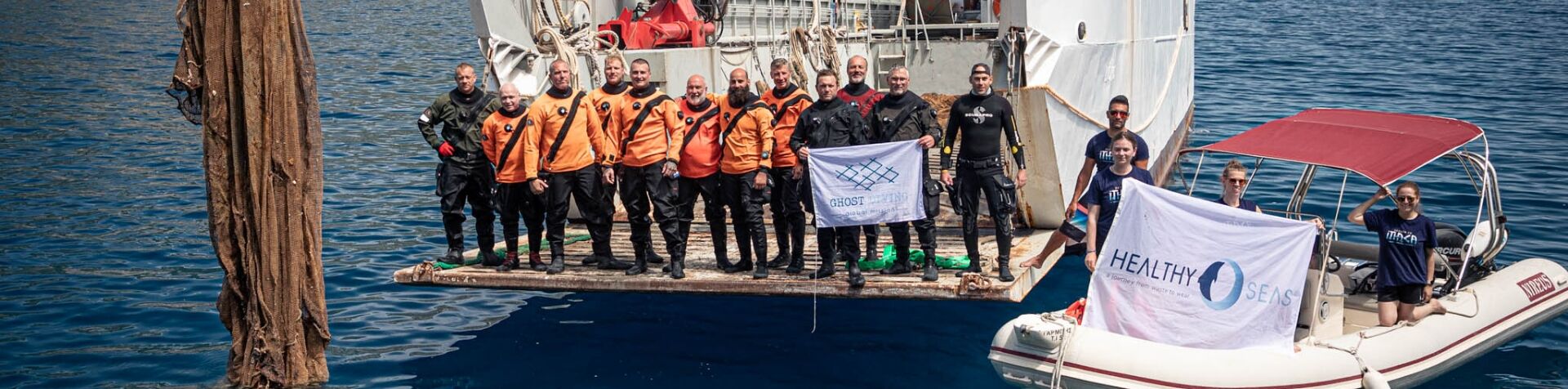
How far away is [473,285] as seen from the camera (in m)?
9.70

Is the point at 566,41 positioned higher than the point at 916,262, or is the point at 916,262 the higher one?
the point at 566,41

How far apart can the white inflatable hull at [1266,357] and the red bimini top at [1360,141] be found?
44.1 inches

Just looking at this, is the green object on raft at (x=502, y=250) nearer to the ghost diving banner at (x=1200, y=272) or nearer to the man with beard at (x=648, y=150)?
the man with beard at (x=648, y=150)

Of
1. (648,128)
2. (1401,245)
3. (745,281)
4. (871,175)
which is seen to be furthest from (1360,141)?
(648,128)

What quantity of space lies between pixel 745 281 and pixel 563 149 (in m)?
1.65

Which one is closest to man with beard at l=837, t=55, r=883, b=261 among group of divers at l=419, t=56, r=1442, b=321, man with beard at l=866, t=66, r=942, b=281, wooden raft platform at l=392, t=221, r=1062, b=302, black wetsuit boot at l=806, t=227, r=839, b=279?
group of divers at l=419, t=56, r=1442, b=321

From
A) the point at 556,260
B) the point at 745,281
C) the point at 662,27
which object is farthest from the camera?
the point at 662,27

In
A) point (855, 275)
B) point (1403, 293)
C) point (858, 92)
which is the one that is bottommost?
point (1403, 293)

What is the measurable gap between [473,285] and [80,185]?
9.84 metres

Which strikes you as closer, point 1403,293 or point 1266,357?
point 1266,357

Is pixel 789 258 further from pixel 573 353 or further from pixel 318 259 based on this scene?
pixel 318 259

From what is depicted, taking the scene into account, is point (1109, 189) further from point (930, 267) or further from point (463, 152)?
point (463, 152)

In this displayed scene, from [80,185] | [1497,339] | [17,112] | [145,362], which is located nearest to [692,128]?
[145,362]

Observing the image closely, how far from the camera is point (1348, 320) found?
10.0m
